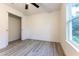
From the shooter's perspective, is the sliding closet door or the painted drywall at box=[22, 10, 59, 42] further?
the painted drywall at box=[22, 10, 59, 42]

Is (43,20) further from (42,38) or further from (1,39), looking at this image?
(1,39)

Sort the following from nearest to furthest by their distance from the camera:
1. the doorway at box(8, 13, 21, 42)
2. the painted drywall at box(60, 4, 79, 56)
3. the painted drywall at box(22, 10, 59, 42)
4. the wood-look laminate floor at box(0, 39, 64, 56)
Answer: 1. the painted drywall at box(60, 4, 79, 56)
2. the wood-look laminate floor at box(0, 39, 64, 56)
3. the doorway at box(8, 13, 21, 42)
4. the painted drywall at box(22, 10, 59, 42)

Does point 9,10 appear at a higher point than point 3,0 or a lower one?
higher

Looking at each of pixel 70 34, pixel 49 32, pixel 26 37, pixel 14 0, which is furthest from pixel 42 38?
pixel 14 0

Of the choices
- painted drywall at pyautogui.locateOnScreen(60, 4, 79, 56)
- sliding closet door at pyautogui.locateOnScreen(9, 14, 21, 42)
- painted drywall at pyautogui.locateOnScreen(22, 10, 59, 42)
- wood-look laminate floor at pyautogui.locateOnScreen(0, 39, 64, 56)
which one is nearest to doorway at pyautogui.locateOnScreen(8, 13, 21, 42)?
sliding closet door at pyautogui.locateOnScreen(9, 14, 21, 42)

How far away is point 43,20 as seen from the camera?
26.5 ft

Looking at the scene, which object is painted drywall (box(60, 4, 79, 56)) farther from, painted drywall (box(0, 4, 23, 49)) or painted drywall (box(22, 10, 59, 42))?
painted drywall (box(0, 4, 23, 49))

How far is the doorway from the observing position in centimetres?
707

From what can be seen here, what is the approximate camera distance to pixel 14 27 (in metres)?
7.76

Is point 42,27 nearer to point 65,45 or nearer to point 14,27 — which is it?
point 14,27

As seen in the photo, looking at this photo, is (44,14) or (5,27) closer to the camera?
(5,27)

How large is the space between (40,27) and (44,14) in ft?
3.73

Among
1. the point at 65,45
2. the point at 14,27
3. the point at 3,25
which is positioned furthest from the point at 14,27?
the point at 65,45

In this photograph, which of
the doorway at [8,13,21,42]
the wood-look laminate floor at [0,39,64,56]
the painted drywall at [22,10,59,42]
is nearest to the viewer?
the wood-look laminate floor at [0,39,64,56]
